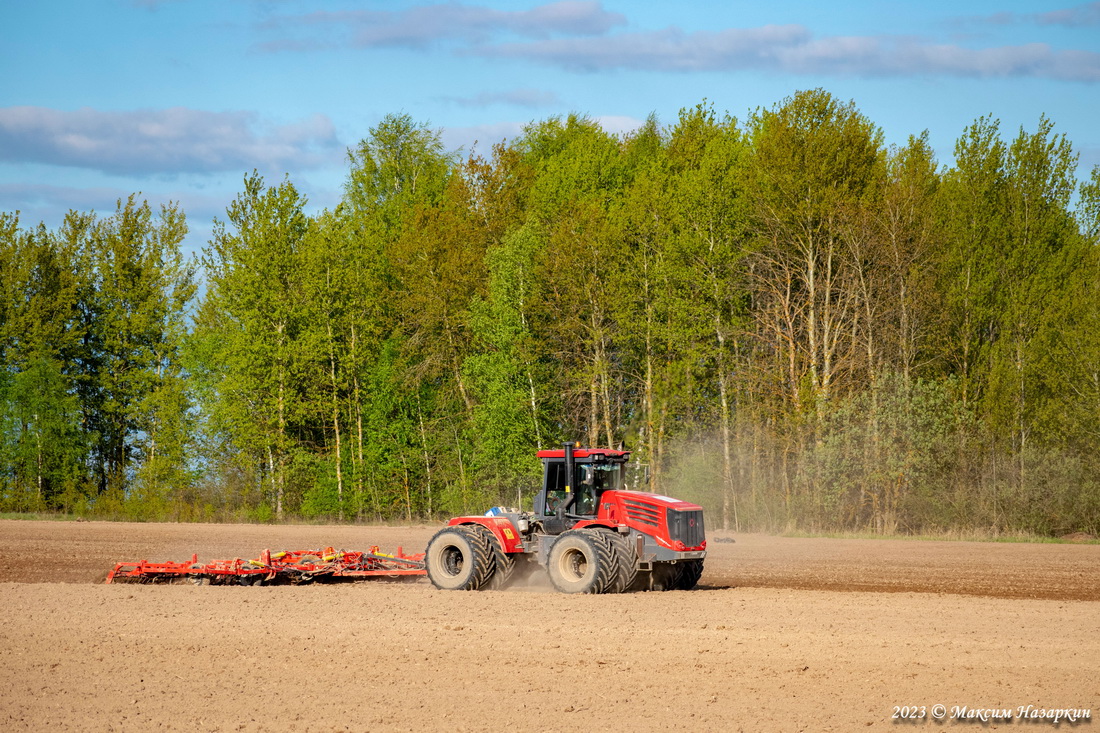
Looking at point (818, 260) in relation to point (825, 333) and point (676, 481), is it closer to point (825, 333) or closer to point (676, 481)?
point (825, 333)

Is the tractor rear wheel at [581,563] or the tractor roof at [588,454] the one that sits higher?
the tractor roof at [588,454]

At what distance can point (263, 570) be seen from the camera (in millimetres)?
20203

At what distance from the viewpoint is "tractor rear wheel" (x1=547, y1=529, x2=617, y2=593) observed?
1856cm

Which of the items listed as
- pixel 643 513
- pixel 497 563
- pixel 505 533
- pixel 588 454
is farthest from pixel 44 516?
pixel 643 513

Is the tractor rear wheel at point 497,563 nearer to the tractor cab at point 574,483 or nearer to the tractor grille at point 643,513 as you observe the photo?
the tractor cab at point 574,483

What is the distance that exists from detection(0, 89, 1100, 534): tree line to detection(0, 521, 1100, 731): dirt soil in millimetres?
15303

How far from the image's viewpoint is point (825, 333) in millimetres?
39125

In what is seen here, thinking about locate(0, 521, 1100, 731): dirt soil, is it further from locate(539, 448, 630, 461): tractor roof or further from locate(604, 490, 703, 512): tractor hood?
locate(539, 448, 630, 461): tractor roof

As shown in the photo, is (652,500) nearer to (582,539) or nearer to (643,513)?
(643,513)

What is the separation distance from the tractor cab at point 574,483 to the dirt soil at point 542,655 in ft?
4.49

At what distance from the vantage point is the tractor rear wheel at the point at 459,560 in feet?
64.0

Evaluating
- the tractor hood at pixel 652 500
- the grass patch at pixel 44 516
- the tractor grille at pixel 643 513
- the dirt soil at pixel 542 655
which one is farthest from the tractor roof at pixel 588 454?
the grass patch at pixel 44 516

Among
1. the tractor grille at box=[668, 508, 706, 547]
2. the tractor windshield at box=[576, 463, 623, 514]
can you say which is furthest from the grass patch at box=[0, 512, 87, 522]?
the tractor grille at box=[668, 508, 706, 547]

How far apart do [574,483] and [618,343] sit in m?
23.3
